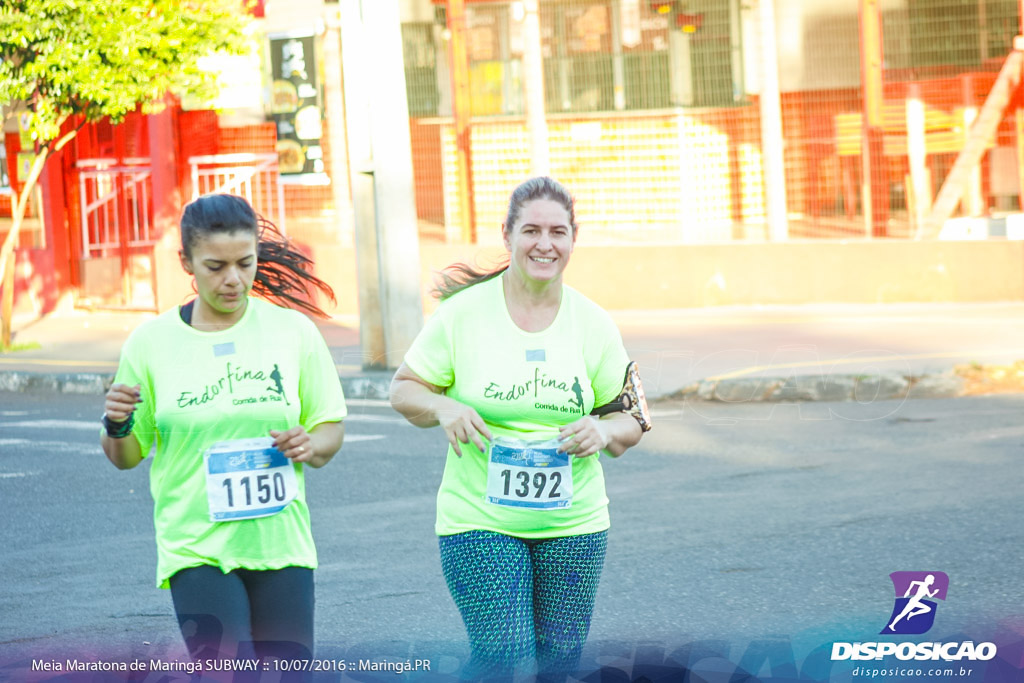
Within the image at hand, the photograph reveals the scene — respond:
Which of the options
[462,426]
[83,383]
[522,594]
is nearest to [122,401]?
[462,426]

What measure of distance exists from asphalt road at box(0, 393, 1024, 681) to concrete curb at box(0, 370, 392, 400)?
7.43ft

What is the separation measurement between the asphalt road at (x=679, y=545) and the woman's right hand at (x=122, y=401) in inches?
56.1

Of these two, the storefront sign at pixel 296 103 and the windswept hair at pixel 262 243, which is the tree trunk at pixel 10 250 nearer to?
the storefront sign at pixel 296 103

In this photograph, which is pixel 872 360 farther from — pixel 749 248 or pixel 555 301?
pixel 555 301

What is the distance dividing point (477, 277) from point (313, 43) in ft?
50.0

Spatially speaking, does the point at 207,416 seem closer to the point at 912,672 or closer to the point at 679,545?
the point at 912,672

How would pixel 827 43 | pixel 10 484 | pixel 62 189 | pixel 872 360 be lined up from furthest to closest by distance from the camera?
pixel 827 43, pixel 62 189, pixel 872 360, pixel 10 484

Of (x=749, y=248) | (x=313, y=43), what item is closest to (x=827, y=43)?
(x=749, y=248)

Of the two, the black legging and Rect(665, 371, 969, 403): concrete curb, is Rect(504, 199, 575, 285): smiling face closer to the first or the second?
the black legging

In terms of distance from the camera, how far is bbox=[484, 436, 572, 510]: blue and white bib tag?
4258 mm

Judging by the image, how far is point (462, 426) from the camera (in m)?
4.28

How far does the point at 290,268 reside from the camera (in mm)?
4875

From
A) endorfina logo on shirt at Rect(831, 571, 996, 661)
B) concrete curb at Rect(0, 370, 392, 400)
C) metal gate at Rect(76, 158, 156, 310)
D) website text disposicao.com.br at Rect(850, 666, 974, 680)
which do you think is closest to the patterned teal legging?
website text disposicao.com.br at Rect(850, 666, 974, 680)

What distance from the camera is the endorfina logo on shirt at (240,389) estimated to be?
13.8 feet
